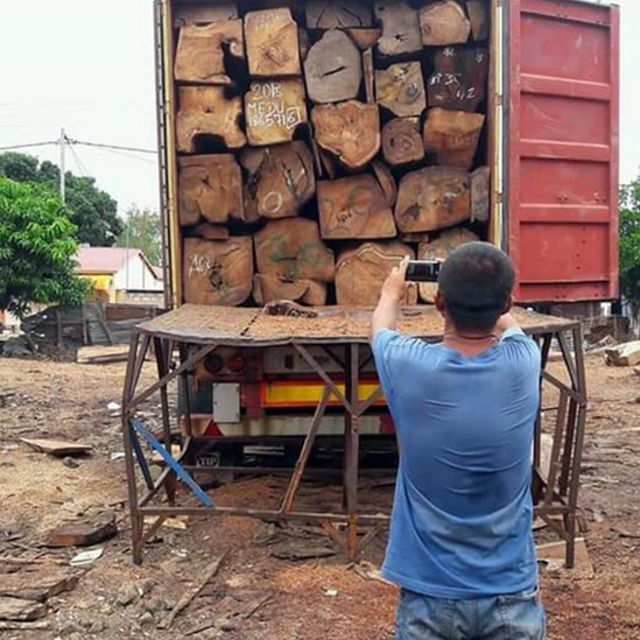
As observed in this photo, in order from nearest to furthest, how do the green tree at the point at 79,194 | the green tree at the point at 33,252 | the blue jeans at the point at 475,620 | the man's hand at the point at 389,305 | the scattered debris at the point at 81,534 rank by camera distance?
1. the blue jeans at the point at 475,620
2. the man's hand at the point at 389,305
3. the scattered debris at the point at 81,534
4. the green tree at the point at 33,252
5. the green tree at the point at 79,194

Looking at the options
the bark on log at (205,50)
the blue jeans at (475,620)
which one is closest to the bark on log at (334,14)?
the bark on log at (205,50)

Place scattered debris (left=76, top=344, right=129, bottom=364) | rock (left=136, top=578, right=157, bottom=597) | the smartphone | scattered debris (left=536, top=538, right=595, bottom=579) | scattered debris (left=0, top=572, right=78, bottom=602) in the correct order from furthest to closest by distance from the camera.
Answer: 1. scattered debris (left=76, top=344, right=129, bottom=364)
2. scattered debris (left=536, top=538, right=595, bottom=579)
3. rock (left=136, top=578, right=157, bottom=597)
4. scattered debris (left=0, top=572, right=78, bottom=602)
5. the smartphone

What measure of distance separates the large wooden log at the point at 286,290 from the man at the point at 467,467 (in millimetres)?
3667

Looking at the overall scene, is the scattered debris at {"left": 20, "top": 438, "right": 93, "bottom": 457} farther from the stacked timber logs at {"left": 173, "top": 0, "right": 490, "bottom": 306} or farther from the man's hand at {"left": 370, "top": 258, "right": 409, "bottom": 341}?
the man's hand at {"left": 370, "top": 258, "right": 409, "bottom": 341}

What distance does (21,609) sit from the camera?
3.69 metres

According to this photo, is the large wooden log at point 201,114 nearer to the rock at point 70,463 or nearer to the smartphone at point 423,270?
the rock at point 70,463

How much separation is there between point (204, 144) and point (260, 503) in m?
2.19

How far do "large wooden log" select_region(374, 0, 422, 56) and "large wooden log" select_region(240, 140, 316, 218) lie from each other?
781 mm

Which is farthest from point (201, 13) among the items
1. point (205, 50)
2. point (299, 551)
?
point (299, 551)

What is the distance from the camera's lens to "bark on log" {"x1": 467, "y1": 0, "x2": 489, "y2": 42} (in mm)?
5277

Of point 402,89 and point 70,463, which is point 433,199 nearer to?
point 402,89

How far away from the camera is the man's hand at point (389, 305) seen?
215cm

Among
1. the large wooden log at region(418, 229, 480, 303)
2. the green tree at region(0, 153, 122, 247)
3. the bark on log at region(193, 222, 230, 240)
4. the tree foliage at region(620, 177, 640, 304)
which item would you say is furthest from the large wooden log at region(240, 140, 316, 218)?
the green tree at region(0, 153, 122, 247)

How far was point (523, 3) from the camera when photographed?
5242mm
